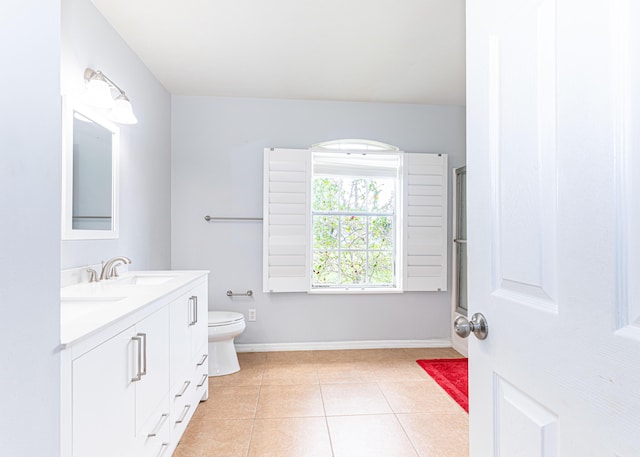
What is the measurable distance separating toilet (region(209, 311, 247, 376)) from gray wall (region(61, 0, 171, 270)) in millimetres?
709

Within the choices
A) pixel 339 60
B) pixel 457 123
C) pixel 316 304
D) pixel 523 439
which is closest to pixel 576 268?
pixel 523 439

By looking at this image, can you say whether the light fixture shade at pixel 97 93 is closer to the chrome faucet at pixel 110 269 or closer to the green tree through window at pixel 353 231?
the chrome faucet at pixel 110 269

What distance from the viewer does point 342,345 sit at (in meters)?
3.49

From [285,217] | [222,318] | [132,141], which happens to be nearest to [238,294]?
[222,318]

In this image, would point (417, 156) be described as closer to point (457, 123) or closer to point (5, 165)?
point (457, 123)

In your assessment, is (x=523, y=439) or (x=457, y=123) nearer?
(x=523, y=439)

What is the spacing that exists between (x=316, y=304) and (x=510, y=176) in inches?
112

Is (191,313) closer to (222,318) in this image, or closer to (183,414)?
(183,414)

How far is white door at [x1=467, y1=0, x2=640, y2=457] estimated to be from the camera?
538 mm

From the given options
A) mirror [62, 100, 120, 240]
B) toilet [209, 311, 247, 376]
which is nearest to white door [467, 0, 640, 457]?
mirror [62, 100, 120, 240]

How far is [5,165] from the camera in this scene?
71 cm

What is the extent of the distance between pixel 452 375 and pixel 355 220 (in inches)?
62.7

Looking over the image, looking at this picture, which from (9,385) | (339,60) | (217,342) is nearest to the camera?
(9,385)

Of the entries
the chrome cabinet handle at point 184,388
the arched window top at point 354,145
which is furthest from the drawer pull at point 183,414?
the arched window top at point 354,145
